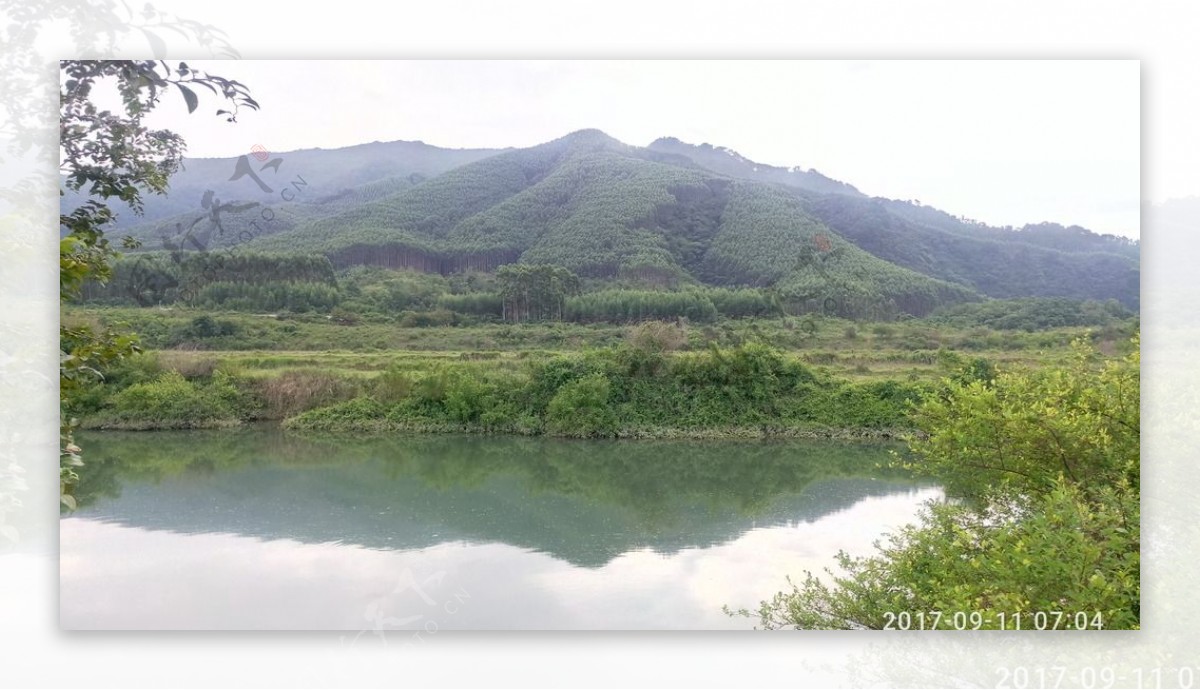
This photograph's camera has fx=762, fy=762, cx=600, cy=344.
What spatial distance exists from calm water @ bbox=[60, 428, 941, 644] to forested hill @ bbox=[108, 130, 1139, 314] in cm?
205

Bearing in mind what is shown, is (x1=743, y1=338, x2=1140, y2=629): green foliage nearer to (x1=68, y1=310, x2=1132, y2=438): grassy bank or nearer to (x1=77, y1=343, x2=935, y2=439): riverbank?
(x1=68, y1=310, x2=1132, y2=438): grassy bank

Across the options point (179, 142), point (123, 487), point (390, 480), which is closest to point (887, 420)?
point (390, 480)

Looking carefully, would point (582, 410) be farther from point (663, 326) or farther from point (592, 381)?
point (663, 326)

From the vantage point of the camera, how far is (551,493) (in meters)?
7.91

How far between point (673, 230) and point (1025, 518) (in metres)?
5.20

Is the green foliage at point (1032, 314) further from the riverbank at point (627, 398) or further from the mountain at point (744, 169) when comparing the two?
the mountain at point (744, 169)

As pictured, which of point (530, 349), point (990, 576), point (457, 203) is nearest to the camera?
point (990, 576)

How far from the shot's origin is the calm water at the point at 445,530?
399 centimetres

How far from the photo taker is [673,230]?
771 cm

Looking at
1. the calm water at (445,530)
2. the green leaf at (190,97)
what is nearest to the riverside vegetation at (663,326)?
the green leaf at (190,97)

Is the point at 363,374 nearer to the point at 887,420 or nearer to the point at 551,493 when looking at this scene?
the point at 551,493

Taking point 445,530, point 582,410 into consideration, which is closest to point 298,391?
point 445,530

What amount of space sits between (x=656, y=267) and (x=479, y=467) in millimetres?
3304

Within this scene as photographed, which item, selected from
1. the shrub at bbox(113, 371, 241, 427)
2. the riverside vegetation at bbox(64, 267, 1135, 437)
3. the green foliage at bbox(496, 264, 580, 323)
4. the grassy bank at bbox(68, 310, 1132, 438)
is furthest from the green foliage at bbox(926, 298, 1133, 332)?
the shrub at bbox(113, 371, 241, 427)
